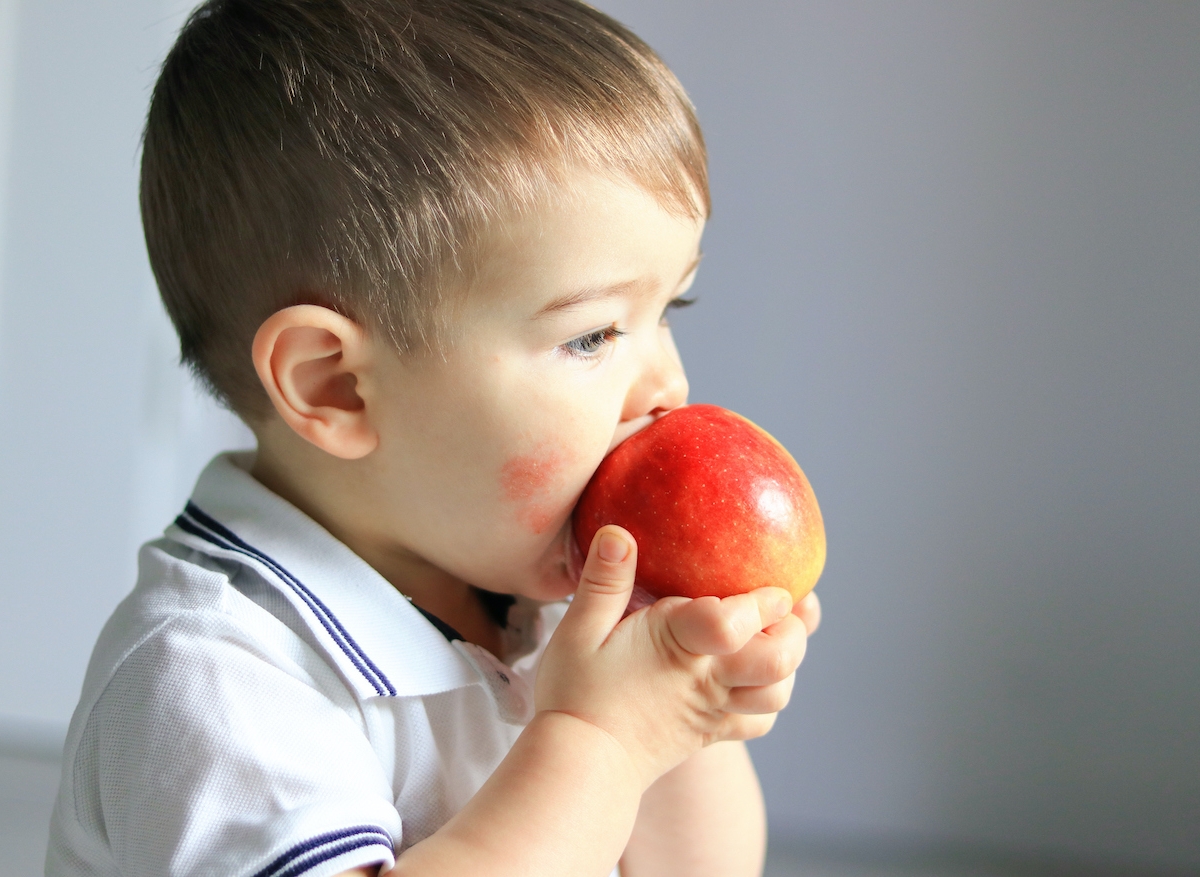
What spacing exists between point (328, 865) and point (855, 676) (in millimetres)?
996

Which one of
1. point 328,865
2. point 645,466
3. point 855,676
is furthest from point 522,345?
point 855,676

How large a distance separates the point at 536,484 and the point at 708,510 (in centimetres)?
12

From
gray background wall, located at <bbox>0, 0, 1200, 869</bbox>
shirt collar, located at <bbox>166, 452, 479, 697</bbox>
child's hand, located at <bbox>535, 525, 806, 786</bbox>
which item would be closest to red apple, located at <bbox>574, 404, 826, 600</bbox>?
child's hand, located at <bbox>535, 525, 806, 786</bbox>

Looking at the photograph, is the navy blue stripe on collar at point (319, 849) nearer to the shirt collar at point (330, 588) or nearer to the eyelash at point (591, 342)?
the shirt collar at point (330, 588)

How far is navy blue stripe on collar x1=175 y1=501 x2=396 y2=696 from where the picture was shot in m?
0.63

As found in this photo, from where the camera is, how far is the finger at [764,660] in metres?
0.63

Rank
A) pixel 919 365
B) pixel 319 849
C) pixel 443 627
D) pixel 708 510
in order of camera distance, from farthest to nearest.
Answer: pixel 919 365 < pixel 443 627 < pixel 708 510 < pixel 319 849

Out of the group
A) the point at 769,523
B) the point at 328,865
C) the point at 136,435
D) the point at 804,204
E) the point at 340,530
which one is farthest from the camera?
the point at 136,435

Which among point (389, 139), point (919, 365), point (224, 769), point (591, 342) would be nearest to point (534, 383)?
point (591, 342)

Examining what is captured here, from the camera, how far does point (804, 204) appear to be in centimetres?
130

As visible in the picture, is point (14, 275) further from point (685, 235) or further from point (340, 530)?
point (685, 235)

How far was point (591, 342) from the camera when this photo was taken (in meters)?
0.65

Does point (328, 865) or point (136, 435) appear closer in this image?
point (328, 865)

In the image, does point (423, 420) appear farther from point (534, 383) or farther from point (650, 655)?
point (650, 655)
